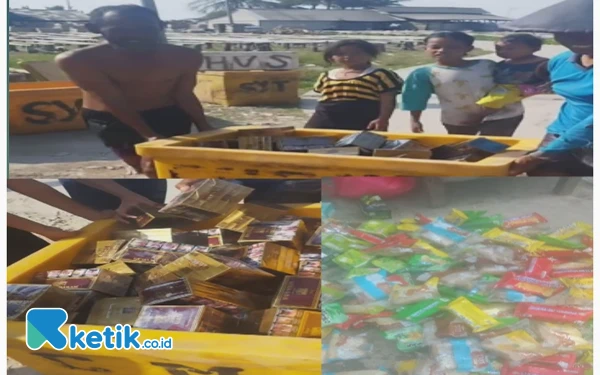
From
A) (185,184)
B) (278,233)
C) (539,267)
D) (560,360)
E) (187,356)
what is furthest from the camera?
(278,233)

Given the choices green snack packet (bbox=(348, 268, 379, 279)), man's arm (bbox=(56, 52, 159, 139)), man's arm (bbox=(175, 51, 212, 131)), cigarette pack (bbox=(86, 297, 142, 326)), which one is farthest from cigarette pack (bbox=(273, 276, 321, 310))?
man's arm (bbox=(56, 52, 159, 139))

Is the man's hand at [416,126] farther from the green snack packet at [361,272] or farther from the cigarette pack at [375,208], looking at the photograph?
the green snack packet at [361,272]

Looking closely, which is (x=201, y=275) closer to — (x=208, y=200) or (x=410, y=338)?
(x=208, y=200)

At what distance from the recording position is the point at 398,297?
245 cm

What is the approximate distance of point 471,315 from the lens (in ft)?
7.72

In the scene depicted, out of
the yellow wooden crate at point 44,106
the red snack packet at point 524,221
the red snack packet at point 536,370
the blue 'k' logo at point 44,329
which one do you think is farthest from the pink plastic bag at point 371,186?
the blue 'k' logo at point 44,329

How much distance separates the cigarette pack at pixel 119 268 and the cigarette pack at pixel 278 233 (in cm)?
41

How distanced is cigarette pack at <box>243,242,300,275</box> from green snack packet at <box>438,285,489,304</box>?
52 cm

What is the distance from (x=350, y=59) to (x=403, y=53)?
0.17 m

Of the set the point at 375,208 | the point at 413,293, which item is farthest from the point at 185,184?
the point at 413,293

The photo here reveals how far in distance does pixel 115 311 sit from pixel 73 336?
17 centimetres

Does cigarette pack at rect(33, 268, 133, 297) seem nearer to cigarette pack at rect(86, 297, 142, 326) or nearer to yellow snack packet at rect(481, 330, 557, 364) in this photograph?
cigarette pack at rect(86, 297, 142, 326)

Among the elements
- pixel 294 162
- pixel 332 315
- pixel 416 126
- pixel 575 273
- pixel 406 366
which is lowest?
pixel 406 366

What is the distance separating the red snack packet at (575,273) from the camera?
248 centimetres
